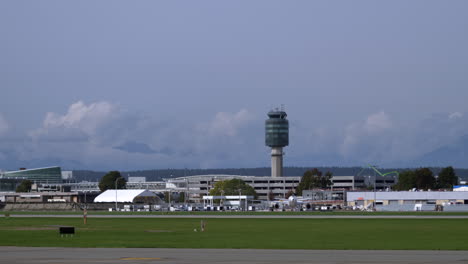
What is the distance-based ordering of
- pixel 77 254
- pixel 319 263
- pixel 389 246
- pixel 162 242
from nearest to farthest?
pixel 319 263, pixel 77 254, pixel 389 246, pixel 162 242

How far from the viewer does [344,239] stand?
66.6 meters

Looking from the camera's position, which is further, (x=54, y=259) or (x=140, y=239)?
(x=140, y=239)

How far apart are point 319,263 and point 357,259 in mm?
3698

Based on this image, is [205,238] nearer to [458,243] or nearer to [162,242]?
[162,242]

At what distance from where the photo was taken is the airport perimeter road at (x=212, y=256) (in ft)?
148

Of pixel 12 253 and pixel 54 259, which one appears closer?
pixel 54 259


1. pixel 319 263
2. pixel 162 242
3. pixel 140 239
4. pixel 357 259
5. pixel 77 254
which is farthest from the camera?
pixel 140 239

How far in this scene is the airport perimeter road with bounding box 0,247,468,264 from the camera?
1774 inches

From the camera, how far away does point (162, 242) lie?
62812 millimetres

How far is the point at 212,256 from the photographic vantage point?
157ft

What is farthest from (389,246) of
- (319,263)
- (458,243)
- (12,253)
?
(12,253)

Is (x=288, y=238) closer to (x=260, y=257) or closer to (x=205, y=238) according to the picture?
(x=205, y=238)

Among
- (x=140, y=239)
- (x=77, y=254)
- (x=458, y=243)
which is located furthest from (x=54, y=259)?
(x=458, y=243)

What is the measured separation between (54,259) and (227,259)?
9.78 metres
